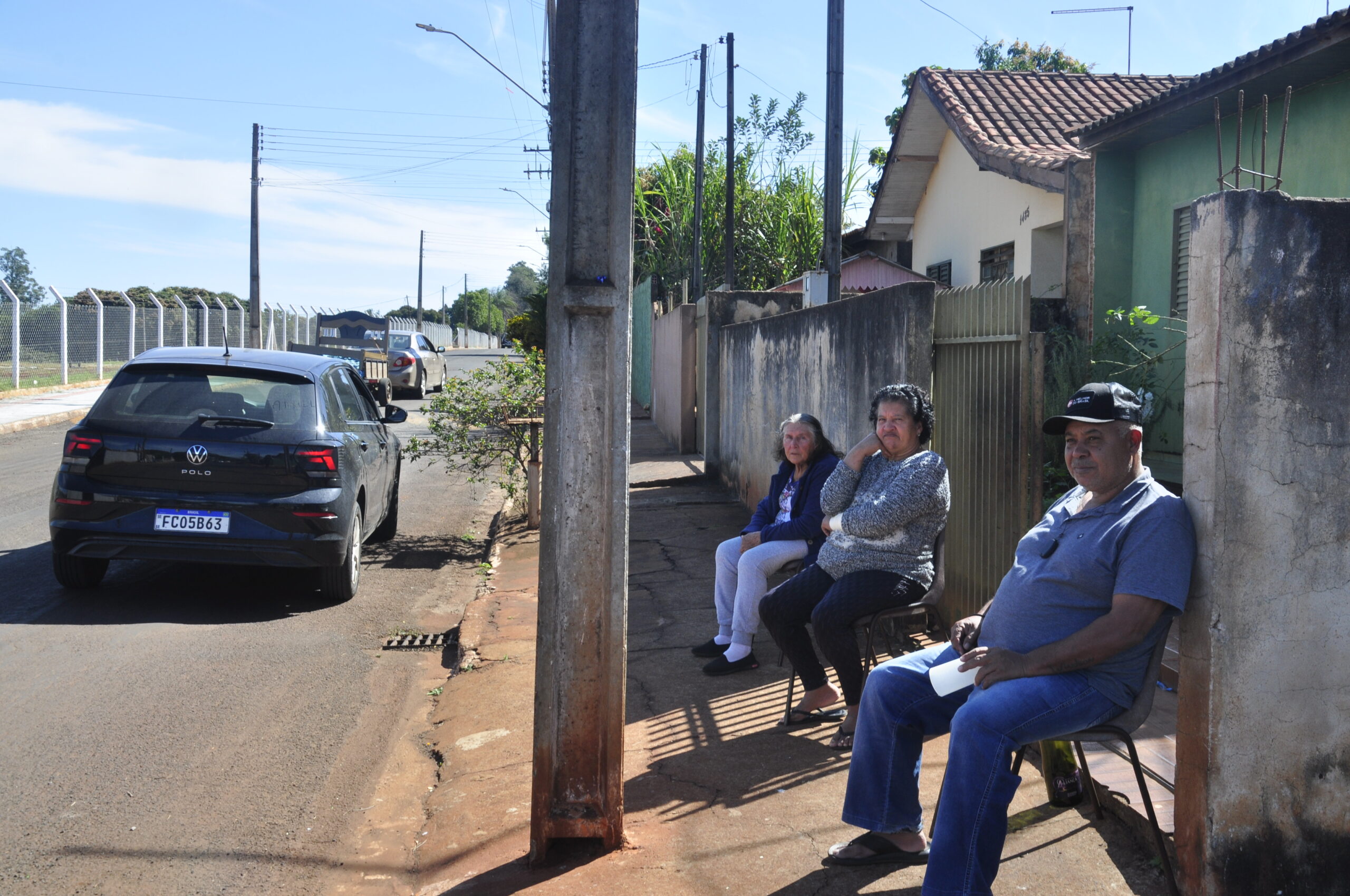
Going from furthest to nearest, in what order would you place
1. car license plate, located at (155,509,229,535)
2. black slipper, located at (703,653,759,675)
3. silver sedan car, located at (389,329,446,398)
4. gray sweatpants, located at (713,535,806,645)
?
1. silver sedan car, located at (389,329,446,398)
2. car license plate, located at (155,509,229,535)
3. black slipper, located at (703,653,759,675)
4. gray sweatpants, located at (713,535,806,645)

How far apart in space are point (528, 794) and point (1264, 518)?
261 cm

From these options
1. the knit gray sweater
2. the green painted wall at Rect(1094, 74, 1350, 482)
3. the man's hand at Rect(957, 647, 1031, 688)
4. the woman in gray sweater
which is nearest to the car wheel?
the woman in gray sweater

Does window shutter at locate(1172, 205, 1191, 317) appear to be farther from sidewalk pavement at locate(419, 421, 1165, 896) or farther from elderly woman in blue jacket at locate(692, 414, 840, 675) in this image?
sidewalk pavement at locate(419, 421, 1165, 896)

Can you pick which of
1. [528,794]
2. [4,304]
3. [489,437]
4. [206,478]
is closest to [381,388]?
[4,304]

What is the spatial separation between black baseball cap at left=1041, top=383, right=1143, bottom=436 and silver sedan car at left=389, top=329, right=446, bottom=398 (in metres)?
21.5

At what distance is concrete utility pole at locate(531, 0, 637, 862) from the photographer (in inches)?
127

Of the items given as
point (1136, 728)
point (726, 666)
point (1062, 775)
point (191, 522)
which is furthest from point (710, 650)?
point (191, 522)

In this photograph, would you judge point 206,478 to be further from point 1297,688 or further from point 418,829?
point 1297,688

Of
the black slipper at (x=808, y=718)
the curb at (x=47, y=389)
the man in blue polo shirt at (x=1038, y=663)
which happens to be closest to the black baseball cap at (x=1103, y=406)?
the man in blue polo shirt at (x=1038, y=663)

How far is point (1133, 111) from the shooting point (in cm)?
987

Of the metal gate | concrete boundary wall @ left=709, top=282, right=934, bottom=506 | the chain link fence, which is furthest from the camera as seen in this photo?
the chain link fence

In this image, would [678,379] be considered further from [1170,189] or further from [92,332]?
[92,332]

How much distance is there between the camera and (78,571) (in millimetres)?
6707

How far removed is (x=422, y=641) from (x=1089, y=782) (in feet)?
12.8
